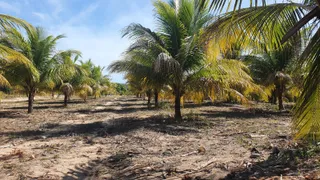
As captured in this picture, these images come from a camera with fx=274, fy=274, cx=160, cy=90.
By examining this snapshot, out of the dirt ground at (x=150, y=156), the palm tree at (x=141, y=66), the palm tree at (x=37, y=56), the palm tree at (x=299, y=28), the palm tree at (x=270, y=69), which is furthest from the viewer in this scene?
the palm tree at (x=270, y=69)

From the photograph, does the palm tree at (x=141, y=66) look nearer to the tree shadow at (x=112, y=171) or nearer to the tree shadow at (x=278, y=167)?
the tree shadow at (x=112, y=171)

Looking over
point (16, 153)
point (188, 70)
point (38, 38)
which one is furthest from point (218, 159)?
point (38, 38)

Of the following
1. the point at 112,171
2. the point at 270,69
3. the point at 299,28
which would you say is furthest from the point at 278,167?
the point at 270,69

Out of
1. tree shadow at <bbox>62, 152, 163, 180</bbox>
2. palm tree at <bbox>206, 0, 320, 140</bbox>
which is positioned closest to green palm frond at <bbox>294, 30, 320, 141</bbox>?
palm tree at <bbox>206, 0, 320, 140</bbox>

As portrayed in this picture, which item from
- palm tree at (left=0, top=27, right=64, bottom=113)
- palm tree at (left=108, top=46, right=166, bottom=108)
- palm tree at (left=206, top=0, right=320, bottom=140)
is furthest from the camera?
palm tree at (left=0, top=27, right=64, bottom=113)

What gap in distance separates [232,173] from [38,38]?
14.2 m

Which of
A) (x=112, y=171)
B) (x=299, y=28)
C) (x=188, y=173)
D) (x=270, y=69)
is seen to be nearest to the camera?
(x=299, y=28)

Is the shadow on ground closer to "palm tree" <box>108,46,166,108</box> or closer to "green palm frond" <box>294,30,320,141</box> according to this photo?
"green palm frond" <box>294,30,320,141</box>

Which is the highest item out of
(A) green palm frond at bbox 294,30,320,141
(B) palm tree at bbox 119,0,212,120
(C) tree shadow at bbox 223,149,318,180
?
(B) palm tree at bbox 119,0,212,120

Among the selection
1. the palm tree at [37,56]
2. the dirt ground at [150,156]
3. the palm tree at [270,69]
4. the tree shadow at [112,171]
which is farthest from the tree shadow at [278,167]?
the palm tree at [37,56]

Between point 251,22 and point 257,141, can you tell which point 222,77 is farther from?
point 251,22

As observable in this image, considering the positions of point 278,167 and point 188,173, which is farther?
point 188,173

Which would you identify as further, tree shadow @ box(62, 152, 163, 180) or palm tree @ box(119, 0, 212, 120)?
palm tree @ box(119, 0, 212, 120)

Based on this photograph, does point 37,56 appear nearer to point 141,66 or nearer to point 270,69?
point 141,66
